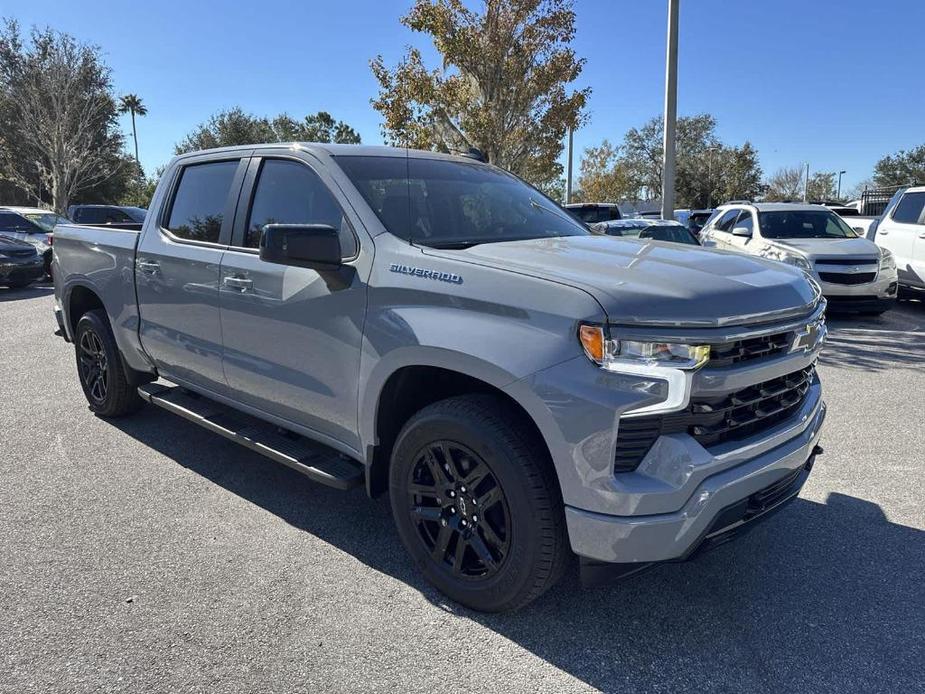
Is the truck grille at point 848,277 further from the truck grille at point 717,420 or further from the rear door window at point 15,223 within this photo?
the rear door window at point 15,223

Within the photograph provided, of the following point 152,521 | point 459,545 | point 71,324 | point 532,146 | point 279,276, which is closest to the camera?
point 459,545

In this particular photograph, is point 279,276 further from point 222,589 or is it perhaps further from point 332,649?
point 332,649

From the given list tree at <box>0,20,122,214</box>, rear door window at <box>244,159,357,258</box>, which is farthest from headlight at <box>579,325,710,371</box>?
tree at <box>0,20,122,214</box>

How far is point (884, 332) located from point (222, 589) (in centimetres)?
897

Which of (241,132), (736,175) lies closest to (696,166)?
(736,175)

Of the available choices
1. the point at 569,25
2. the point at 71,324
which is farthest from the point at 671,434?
the point at 569,25

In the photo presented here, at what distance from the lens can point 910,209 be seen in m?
10.9

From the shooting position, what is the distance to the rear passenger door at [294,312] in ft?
10.1

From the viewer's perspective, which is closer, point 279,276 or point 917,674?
point 917,674

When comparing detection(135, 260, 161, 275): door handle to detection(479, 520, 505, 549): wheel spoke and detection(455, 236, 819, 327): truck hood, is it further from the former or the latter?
detection(479, 520, 505, 549): wheel spoke

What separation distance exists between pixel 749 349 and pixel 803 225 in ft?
32.2

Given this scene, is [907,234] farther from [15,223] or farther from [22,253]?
[15,223]

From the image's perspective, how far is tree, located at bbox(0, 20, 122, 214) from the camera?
1092 inches

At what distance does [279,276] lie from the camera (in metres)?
3.36
